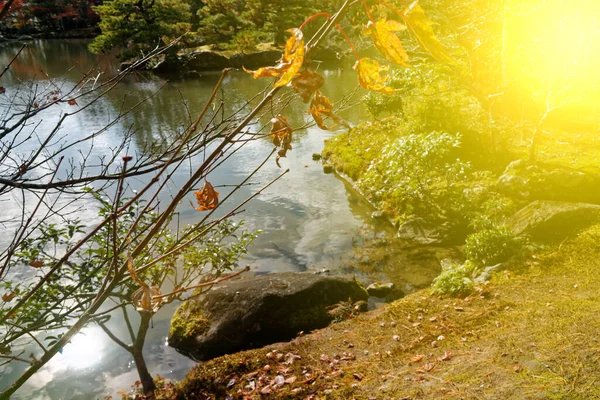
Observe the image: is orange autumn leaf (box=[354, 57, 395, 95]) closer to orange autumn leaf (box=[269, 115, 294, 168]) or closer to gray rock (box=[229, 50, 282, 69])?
orange autumn leaf (box=[269, 115, 294, 168])

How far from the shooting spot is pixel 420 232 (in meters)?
8.18

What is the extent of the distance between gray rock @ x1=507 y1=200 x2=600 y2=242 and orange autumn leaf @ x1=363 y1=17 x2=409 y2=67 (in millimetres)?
6606

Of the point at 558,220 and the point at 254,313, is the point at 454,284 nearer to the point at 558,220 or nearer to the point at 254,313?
the point at 558,220

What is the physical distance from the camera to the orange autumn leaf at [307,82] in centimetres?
69

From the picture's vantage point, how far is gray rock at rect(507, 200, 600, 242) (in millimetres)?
6270

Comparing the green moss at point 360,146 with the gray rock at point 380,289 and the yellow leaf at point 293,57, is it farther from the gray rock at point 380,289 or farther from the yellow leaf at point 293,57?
the yellow leaf at point 293,57

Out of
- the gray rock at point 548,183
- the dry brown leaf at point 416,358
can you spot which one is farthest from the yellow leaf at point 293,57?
the gray rock at point 548,183

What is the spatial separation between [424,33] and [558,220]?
6.84 m

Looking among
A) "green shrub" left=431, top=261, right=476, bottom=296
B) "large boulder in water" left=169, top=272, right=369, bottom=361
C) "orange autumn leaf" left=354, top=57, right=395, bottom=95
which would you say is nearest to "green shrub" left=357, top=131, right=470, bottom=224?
"green shrub" left=431, top=261, right=476, bottom=296

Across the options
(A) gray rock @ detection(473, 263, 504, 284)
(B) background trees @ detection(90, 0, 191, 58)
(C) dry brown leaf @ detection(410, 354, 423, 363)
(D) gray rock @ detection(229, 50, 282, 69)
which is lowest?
(A) gray rock @ detection(473, 263, 504, 284)

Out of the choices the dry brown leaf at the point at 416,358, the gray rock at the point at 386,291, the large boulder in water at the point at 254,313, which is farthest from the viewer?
the gray rock at the point at 386,291

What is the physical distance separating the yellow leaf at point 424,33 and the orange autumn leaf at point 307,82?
6.5 inches

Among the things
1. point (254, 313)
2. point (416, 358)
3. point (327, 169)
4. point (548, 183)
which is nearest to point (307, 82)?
point (416, 358)

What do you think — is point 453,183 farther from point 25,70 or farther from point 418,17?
Result: point 25,70
